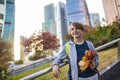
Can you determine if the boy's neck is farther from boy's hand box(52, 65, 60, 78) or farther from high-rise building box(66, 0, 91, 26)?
high-rise building box(66, 0, 91, 26)

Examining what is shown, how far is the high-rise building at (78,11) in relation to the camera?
145450mm

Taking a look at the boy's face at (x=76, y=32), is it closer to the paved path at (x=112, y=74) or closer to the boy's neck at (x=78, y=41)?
the boy's neck at (x=78, y=41)

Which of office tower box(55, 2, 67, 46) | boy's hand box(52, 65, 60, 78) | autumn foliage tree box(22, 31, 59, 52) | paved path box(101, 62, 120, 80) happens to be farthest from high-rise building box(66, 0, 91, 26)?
boy's hand box(52, 65, 60, 78)

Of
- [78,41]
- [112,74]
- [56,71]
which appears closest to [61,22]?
[112,74]

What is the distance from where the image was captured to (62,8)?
180000mm

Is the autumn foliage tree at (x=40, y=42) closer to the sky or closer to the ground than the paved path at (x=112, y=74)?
closer to the sky

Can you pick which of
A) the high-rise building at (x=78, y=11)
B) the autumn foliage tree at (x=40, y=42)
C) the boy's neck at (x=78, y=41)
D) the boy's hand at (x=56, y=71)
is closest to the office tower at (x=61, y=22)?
the high-rise building at (x=78, y=11)

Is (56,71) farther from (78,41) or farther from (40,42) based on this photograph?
(40,42)

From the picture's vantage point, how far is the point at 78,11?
152m

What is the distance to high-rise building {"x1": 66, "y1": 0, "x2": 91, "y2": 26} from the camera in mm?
145450

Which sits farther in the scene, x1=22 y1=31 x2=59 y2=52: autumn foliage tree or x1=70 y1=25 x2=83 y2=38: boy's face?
x1=22 y1=31 x2=59 y2=52: autumn foliage tree

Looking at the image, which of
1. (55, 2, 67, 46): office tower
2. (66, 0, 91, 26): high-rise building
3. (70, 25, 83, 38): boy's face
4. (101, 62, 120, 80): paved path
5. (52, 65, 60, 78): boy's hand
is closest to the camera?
(52, 65, 60, 78): boy's hand

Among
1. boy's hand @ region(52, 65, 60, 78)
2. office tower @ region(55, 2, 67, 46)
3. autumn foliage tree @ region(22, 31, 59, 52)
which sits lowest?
boy's hand @ region(52, 65, 60, 78)

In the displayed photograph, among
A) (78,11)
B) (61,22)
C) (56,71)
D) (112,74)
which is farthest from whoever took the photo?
(61,22)
